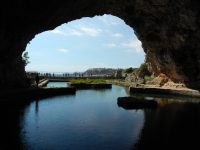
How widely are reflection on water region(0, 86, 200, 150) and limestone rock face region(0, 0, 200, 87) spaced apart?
10.3 metres

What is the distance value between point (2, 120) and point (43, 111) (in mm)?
6646

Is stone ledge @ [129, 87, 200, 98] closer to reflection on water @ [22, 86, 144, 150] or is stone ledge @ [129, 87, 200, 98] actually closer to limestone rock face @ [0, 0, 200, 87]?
limestone rock face @ [0, 0, 200, 87]

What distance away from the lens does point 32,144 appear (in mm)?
20891

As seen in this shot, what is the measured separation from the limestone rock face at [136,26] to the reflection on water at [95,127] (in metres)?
10.3

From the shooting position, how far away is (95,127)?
26.6 metres

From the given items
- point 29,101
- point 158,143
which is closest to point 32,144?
point 158,143

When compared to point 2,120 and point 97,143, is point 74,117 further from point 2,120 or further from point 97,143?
point 97,143

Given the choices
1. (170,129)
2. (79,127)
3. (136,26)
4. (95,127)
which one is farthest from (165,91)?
(79,127)

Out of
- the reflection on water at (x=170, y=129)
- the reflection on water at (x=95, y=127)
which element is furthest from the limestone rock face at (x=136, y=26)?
the reflection on water at (x=170, y=129)

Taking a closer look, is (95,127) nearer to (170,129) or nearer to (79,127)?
(79,127)

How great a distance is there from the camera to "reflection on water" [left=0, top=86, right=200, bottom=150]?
21484mm

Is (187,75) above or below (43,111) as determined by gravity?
above

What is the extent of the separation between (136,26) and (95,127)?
37.7 m

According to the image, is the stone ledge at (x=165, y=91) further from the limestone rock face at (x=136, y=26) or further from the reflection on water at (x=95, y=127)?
the reflection on water at (x=95, y=127)
